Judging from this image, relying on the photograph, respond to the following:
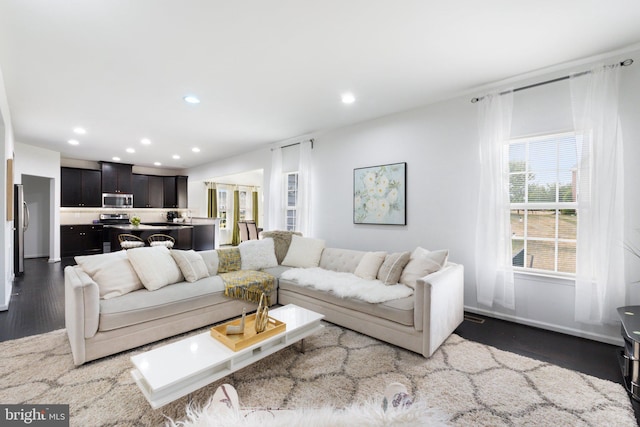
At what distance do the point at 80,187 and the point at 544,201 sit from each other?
10.1 metres

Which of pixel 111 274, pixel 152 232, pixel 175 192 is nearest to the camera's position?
pixel 111 274

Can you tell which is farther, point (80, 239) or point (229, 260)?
point (80, 239)

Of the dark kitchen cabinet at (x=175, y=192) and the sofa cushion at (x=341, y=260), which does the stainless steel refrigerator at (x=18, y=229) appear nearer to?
the dark kitchen cabinet at (x=175, y=192)

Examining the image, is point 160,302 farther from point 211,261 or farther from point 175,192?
point 175,192

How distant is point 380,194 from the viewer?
4.29m

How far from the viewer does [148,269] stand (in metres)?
2.85

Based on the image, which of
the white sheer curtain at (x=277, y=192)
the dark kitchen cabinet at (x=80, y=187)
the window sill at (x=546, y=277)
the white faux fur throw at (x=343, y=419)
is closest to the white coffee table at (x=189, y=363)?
the white faux fur throw at (x=343, y=419)

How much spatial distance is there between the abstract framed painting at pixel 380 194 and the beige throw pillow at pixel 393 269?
36.7 inches

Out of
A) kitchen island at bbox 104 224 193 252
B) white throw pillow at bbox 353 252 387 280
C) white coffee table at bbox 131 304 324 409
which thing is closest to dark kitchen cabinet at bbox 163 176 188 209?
kitchen island at bbox 104 224 193 252

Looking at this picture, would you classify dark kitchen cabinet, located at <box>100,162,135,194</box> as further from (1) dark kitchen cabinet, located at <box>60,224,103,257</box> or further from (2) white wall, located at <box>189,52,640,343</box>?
(2) white wall, located at <box>189,52,640,343</box>

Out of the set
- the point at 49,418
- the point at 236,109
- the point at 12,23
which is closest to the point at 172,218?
the point at 236,109

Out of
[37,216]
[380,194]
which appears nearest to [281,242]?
[380,194]

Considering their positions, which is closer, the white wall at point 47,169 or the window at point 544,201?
the window at point 544,201

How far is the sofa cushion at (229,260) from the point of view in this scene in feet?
11.9
